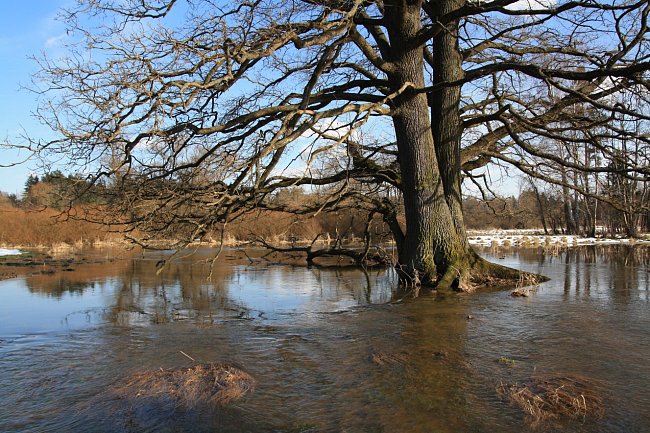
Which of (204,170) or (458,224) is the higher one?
(204,170)

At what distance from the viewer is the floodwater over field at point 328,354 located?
416cm

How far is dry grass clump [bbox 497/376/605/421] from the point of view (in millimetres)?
4102

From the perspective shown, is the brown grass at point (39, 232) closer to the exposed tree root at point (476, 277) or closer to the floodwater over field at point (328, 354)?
the floodwater over field at point (328, 354)

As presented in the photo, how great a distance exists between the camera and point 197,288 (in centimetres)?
1323

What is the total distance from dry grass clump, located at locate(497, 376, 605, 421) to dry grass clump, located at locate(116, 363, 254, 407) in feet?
8.21

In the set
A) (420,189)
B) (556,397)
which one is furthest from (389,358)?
(420,189)

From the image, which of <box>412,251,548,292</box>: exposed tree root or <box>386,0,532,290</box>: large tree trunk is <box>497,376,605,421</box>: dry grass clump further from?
<box>386,0,532,290</box>: large tree trunk

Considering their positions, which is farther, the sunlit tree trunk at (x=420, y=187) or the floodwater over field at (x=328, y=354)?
the sunlit tree trunk at (x=420, y=187)

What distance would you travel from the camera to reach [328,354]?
616 centimetres

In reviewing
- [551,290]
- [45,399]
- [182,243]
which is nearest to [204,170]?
[182,243]

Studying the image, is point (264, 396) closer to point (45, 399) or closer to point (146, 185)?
point (45, 399)

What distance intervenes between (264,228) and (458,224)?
972 inches

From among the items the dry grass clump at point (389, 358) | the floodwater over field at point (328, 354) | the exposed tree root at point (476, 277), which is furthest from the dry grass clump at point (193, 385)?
the exposed tree root at point (476, 277)

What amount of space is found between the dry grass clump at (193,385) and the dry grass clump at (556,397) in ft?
8.21
